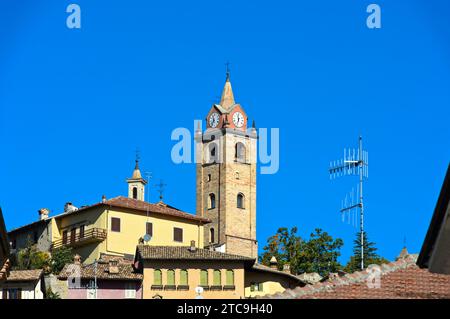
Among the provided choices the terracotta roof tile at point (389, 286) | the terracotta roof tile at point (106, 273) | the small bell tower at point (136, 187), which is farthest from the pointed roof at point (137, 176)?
the terracotta roof tile at point (389, 286)

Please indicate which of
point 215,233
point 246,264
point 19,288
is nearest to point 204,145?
point 215,233

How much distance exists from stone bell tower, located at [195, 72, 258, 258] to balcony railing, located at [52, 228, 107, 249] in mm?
18909

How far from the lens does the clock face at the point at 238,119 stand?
101562 millimetres

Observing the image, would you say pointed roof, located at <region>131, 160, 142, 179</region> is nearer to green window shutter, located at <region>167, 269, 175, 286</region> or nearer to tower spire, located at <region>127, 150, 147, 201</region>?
tower spire, located at <region>127, 150, 147, 201</region>

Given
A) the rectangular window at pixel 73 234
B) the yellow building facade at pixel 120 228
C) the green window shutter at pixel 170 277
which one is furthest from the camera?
the rectangular window at pixel 73 234

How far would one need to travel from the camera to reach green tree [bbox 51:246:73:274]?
6512 centimetres

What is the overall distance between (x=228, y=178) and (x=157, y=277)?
135 ft

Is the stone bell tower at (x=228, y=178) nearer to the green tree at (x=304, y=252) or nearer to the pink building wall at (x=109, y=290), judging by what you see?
the green tree at (x=304, y=252)

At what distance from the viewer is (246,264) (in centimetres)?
5950

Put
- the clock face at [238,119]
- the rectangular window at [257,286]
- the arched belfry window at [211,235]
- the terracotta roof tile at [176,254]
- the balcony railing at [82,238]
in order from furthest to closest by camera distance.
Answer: the clock face at [238,119], the arched belfry window at [211,235], the balcony railing at [82,238], the rectangular window at [257,286], the terracotta roof tile at [176,254]

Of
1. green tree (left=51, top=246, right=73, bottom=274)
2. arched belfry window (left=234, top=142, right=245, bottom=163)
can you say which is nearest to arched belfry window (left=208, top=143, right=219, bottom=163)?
arched belfry window (left=234, top=142, right=245, bottom=163)

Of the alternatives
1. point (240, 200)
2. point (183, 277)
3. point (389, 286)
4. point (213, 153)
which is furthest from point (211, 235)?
point (389, 286)

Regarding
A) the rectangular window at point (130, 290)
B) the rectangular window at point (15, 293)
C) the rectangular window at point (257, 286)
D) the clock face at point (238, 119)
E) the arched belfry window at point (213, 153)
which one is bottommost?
the rectangular window at point (15, 293)
